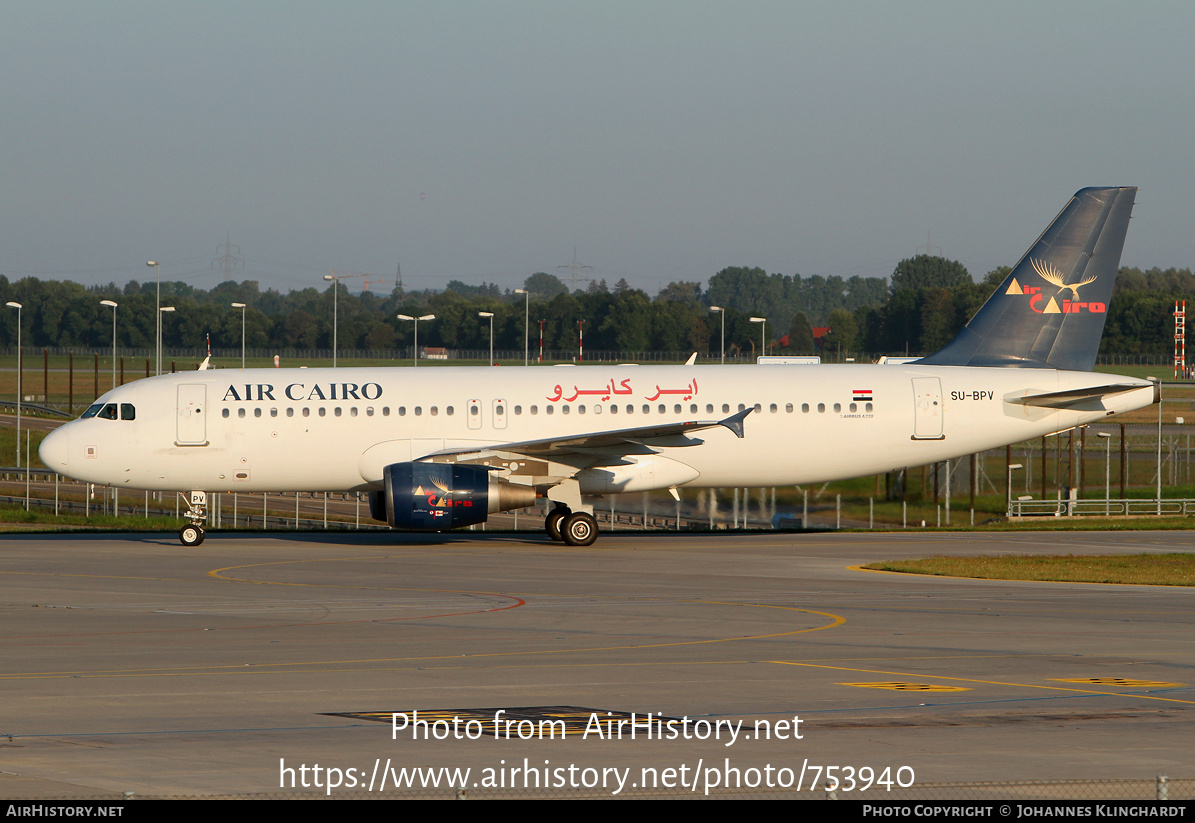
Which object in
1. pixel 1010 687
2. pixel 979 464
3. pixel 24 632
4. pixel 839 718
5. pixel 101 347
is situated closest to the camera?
pixel 839 718

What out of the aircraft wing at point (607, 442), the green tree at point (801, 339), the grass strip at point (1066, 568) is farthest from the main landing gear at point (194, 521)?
the green tree at point (801, 339)

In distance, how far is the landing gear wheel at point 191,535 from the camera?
104ft

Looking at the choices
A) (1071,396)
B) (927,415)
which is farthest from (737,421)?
(1071,396)

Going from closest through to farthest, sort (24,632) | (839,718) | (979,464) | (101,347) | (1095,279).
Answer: (839,718) < (24,632) < (1095,279) < (979,464) < (101,347)

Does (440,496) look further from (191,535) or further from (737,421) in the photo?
(737,421)

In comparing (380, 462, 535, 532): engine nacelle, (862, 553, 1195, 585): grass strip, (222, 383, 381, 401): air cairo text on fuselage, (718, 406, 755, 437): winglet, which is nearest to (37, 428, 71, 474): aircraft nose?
(222, 383, 381, 401): air cairo text on fuselage

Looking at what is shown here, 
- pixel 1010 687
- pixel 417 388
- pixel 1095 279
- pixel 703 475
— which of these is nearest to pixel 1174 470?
pixel 1095 279

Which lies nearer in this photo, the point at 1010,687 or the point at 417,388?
the point at 1010,687

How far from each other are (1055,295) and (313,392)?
19.5 meters

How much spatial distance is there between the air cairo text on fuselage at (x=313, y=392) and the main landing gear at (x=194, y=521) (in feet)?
8.72

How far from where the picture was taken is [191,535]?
3172cm
